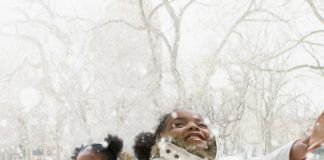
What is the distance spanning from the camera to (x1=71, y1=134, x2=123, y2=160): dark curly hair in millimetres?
2268

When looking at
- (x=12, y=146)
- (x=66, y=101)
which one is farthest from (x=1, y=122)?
(x=66, y=101)

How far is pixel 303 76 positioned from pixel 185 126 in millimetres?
12079

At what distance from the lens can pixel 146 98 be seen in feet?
41.3

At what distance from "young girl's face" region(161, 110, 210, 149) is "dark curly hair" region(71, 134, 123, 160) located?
0.42 metres

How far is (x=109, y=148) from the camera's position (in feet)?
7.74

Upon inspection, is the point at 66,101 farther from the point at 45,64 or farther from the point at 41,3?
the point at 41,3

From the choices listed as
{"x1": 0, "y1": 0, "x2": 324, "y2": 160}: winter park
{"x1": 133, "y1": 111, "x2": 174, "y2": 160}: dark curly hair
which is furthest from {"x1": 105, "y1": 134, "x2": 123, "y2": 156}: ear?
{"x1": 0, "y1": 0, "x2": 324, "y2": 160}: winter park

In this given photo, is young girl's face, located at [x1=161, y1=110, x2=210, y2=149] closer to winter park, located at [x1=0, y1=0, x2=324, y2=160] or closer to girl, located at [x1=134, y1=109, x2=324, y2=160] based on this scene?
girl, located at [x1=134, y1=109, x2=324, y2=160]

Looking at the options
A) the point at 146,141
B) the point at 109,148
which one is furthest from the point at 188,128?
the point at 109,148

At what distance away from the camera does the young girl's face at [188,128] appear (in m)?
1.76

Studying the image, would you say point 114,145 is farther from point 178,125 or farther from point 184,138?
point 184,138

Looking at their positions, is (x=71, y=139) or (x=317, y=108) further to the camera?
(x=71, y=139)

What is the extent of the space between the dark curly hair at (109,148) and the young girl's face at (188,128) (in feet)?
1.39

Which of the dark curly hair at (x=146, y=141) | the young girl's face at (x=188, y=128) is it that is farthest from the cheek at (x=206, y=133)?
the dark curly hair at (x=146, y=141)
